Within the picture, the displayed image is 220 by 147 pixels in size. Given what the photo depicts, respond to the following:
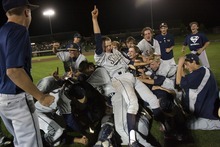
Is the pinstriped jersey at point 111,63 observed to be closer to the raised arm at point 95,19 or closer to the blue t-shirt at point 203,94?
the raised arm at point 95,19

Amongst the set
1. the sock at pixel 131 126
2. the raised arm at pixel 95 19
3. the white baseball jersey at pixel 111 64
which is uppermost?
the raised arm at pixel 95 19

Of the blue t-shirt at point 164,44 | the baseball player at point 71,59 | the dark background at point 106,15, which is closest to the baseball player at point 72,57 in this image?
the baseball player at point 71,59

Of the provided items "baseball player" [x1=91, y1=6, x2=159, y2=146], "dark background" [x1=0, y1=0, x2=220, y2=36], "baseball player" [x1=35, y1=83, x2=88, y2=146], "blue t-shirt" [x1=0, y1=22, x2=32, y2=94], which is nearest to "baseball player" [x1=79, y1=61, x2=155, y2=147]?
"baseball player" [x1=91, y1=6, x2=159, y2=146]

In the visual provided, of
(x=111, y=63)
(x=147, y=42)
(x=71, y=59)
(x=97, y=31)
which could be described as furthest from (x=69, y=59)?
(x=147, y=42)

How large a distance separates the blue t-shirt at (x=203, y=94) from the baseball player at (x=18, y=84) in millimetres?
2636

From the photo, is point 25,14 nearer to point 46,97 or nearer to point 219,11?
point 46,97

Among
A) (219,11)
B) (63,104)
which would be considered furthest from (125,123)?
(219,11)

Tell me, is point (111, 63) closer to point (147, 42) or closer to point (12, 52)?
point (147, 42)

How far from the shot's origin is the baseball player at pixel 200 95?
14.0 ft

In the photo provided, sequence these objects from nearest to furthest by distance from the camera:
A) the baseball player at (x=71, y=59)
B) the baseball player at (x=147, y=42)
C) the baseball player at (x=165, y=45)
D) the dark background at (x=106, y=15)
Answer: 1. the baseball player at (x=71, y=59)
2. the baseball player at (x=147, y=42)
3. the baseball player at (x=165, y=45)
4. the dark background at (x=106, y=15)

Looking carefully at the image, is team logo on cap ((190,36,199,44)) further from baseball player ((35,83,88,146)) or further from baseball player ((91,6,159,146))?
baseball player ((35,83,88,146))

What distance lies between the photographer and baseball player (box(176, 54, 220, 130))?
426cm

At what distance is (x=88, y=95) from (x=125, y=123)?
30.3 inches

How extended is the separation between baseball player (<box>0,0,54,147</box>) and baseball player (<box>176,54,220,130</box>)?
2668mm
